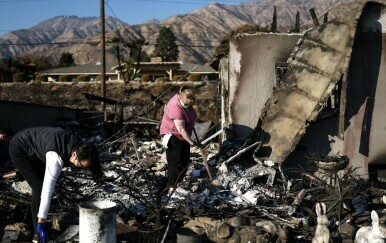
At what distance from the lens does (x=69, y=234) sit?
5.43 metres

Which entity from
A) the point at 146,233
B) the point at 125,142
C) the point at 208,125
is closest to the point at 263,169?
the point at 146,233

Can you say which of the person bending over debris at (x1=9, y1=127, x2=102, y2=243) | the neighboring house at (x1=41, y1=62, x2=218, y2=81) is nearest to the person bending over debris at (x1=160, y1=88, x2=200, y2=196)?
the person bending over debris at (x1=9, y1=127, x2=102, y2=243)

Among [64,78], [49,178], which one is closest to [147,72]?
[64,78]

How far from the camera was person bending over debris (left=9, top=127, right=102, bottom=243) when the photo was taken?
4.79m

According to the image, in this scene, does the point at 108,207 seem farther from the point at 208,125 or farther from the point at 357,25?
the point at 208,125

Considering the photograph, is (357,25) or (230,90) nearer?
(357,25)

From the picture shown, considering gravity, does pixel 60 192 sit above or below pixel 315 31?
below

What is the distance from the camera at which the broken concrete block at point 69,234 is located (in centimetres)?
532

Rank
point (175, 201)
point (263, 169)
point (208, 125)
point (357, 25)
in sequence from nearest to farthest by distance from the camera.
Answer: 1. point (175, 201)
2. point (263, 169)
3. point (357, 25)
4. point (208, 125)

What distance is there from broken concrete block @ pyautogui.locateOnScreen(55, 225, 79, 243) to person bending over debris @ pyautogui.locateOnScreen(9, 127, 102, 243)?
37 centimetres

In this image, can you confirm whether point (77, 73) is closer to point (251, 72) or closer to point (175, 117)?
point (251, 72)

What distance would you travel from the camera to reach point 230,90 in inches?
379

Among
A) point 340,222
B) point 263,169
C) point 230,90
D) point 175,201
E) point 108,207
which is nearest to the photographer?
point 108,207

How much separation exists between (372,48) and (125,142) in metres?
5.94
